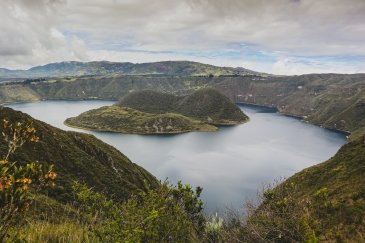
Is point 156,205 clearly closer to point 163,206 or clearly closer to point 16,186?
point 163,206

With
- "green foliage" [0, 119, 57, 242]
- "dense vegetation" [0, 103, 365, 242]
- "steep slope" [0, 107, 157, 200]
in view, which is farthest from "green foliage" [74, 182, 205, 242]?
"steep slope" [0, 107, 157, 200]

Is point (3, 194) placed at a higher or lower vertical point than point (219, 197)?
higher

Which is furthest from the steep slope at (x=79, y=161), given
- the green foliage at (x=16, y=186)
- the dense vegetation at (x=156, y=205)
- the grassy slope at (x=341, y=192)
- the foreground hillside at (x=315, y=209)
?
the green foliage at (x=16, y=186)

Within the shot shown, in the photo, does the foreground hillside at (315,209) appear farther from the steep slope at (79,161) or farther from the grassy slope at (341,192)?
the steep slope at (79,161)

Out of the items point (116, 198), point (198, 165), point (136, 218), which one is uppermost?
point (136, 218)

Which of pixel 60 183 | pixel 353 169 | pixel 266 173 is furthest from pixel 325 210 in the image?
pixel 266 173

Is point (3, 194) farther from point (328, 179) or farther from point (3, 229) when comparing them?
point (328, 179)
